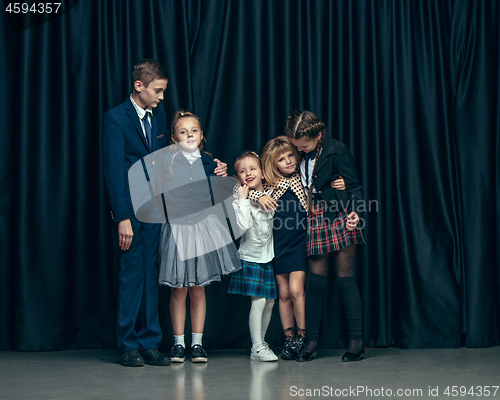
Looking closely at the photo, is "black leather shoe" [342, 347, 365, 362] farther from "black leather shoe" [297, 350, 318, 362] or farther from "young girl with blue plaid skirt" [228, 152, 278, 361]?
"young girl with blue plaid skirt" [228, 152, 278, 361]

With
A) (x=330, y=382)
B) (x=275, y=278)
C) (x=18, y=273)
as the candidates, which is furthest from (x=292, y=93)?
(x=18, y=273)

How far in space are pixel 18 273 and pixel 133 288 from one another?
77 centimetres

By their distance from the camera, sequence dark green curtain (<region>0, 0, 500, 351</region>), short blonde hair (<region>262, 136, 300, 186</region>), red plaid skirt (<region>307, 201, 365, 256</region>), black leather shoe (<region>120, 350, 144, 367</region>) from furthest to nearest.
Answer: dark green curtain (<region>0, 0, 500, 351</region>) < short blonde hair (<region>262, 136, 300, 186</region>) < red plaid skirt (<region>307, 201, 365, 256</region>) < black leather shoe (<region>120, 350, 144, 367</region>)

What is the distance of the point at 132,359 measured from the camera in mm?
2395

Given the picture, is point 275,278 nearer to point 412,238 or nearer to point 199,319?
point 199,319

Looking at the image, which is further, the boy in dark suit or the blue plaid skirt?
the blue plaid skirt

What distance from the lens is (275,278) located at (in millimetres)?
2631

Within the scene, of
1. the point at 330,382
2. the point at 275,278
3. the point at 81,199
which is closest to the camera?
the point at 330,382

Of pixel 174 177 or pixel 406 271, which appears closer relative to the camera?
pixel 174 177

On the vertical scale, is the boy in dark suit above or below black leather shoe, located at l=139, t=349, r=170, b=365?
above

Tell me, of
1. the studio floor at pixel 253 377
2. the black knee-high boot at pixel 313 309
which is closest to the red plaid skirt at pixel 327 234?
the black knee-high boot at pixel 313 309

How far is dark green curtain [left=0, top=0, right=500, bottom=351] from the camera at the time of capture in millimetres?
2811

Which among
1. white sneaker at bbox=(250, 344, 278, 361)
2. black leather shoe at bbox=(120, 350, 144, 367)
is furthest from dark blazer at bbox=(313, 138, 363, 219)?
black leather shoe at bbox=(120, 350, 144, 367)

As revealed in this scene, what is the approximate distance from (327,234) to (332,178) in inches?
11.0
